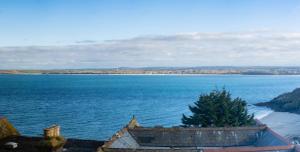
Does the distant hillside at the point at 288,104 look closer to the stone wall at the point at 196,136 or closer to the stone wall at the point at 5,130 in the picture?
the stone wall at the point at 196,136

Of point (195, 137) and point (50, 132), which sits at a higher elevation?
point (50, 132)

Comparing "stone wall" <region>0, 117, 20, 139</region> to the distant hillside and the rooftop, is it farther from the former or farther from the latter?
the distant hillside

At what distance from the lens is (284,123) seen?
3246 inches

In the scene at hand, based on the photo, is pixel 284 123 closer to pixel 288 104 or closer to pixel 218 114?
pixel 288 104

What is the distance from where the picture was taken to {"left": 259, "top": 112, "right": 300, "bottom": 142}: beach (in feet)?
231

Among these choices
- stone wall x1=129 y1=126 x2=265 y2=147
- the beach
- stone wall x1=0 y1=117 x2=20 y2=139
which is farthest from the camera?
the beach

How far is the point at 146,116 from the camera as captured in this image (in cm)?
9512

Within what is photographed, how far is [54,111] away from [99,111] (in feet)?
32.5

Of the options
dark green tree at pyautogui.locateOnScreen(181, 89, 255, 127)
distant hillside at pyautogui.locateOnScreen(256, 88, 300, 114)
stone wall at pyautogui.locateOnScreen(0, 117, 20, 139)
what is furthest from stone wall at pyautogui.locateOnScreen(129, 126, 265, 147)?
distant hillside at pyautogui.locateOnScreen(256, 88, 300, 114)

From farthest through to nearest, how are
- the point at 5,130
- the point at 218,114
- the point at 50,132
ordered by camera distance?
the point at 218,114 < the point at 5,130 < the point at 50,132

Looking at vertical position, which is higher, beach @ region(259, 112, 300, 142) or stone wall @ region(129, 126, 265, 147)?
stone wall @ region(129, 126, 265, 147)

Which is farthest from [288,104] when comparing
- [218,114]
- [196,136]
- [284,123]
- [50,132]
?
[50,132]

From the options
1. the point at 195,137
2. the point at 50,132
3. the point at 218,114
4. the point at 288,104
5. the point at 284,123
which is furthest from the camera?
the point at 288,104

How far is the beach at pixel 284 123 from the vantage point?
231 ft
